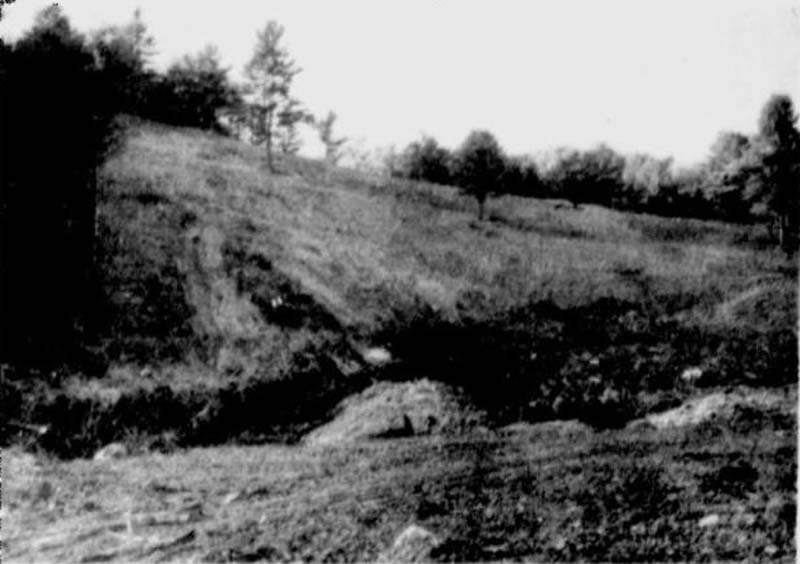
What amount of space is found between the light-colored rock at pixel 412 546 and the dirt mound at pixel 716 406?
651 cm

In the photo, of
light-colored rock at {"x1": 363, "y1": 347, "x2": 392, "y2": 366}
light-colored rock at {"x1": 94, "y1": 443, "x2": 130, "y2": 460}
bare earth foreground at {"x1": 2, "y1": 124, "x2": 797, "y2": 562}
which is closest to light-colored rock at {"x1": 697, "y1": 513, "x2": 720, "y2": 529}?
bare earth foreground at {"x1": 2, "y1": 124, "x2": 797, "y2": 562}

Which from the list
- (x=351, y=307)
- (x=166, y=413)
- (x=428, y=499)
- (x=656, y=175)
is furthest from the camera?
(x=656, y=175)

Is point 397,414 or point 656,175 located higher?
point 656,175

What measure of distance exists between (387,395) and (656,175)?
3270 cm

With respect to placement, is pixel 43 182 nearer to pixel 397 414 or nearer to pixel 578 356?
pixel 397 414

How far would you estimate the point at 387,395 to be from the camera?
13.9 metres

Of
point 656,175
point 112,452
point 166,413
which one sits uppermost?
point 656,175

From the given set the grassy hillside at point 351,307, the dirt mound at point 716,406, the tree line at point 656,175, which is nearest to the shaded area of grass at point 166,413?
the grassy hillside at point 351,307

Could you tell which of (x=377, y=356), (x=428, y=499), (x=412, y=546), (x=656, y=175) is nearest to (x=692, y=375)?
(x=377, y=356)

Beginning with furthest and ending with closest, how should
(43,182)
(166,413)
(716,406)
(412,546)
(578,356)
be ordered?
(578,356) < (43,182) < (716,406) < (166,413) < (412,546)

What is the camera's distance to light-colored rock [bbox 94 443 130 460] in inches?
445

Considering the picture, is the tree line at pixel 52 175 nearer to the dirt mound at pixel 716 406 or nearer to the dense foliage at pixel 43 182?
the dense foliage at pixel 43 182

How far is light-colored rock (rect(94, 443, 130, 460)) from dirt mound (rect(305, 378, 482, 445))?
9.06 ft

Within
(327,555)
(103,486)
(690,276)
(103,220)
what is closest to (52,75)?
(103,220)
